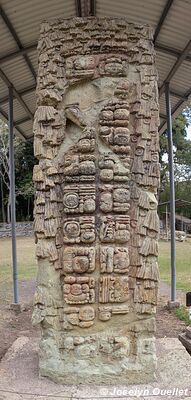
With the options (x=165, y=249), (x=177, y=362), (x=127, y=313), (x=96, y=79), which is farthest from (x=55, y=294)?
(x=165, y=249)

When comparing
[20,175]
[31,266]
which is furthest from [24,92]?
[20,175]

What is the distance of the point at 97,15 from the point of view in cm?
639

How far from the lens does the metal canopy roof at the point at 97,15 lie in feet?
19.3

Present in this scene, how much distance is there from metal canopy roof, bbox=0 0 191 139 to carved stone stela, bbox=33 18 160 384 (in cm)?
118

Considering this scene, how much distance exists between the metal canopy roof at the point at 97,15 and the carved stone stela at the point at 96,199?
1.18 metres

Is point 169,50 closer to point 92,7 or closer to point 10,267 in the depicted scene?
point 92,7

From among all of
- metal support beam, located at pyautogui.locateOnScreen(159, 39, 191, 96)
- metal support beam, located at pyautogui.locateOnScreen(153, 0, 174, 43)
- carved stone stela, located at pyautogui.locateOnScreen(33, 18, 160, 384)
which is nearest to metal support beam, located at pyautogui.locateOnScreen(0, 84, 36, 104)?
metal support beam, located at pyautogui.locateOnScreen(159, 39, 191, 96)

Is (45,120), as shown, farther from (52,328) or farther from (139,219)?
(52,328)

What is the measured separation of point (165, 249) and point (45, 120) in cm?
1564

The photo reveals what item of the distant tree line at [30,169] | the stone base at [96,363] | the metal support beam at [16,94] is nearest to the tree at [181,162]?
the distant tree line at [30,169]

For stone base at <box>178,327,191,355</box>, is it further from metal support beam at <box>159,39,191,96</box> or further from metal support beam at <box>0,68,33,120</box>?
metal support beam at <box>0,68,33,120</box>

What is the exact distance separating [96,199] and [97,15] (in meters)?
3.15

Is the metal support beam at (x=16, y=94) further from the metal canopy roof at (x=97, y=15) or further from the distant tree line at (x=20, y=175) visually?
the distant tree line at (x=20, y=175)

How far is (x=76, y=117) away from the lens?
482 centimetres
